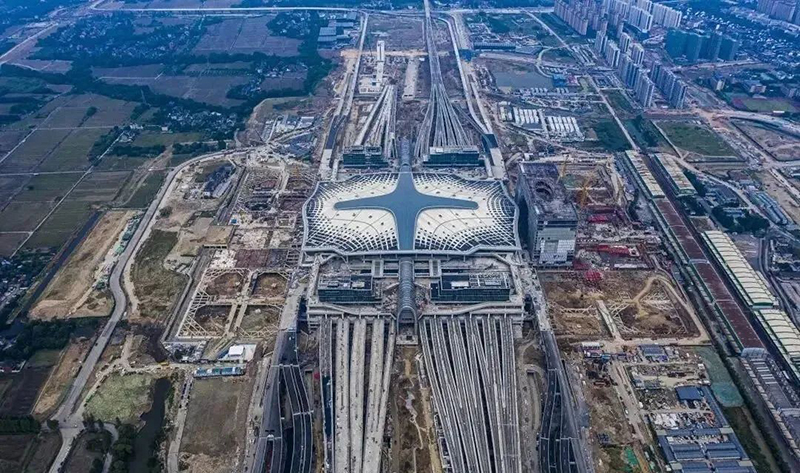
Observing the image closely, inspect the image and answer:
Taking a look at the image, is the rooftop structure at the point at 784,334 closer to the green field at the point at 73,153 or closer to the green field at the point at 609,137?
the green field at the point at 609,137

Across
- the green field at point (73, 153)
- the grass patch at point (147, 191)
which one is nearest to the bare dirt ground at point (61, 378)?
the grass patch at point (147, 191)

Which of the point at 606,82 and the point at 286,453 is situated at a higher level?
the point at 606,82

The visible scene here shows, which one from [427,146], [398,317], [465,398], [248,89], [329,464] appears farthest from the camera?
[248,89]

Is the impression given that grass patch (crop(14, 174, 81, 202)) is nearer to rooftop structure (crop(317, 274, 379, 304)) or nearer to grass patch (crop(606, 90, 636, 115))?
rooftop structure (crop(317, 274, 379, 304))

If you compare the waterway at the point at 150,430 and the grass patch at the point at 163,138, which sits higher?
the grass patch at the point at 163,138

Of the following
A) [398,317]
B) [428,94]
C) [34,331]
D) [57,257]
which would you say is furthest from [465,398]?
[428,94]

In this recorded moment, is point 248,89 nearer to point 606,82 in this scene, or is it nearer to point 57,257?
point 57,257
